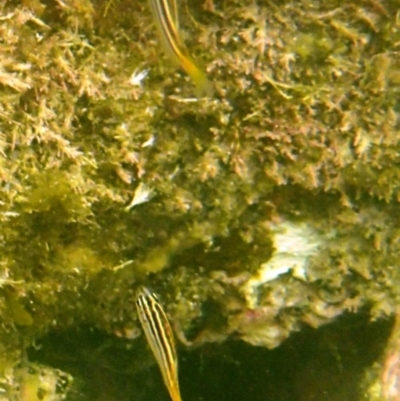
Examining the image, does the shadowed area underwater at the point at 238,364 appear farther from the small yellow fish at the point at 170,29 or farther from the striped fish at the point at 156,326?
the small yellow fish at the point at 170,29

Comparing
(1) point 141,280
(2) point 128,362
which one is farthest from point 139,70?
(2) point 128,362

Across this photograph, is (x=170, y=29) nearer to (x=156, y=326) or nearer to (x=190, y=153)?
(x=190, y=153)

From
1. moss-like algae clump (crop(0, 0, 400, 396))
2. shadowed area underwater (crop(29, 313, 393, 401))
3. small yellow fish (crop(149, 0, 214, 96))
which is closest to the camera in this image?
small yellow fish (crop(149, 0, 214, 96))

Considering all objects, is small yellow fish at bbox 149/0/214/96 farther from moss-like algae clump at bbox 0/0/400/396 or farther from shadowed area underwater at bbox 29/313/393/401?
shadowed area underwater at bbox 29/313/393/401

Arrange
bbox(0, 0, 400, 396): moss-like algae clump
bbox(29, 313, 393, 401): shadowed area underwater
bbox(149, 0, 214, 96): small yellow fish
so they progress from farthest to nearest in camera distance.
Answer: bbox(29, 313, 393, 401): shadowed area underwater, bbox(0, 0, 400, 396): moss-like algae clump, bbox(149, 0, 214, 96): small yellow fish

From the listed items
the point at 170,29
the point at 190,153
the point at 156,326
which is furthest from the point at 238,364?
the point at 170,29

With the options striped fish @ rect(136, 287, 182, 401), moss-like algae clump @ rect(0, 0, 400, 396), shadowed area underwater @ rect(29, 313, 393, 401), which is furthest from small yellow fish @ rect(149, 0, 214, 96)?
shadowed area underwater @ rect(29, 313, 393, 401)

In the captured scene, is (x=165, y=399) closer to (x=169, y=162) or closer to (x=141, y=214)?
(x=141, y=214)

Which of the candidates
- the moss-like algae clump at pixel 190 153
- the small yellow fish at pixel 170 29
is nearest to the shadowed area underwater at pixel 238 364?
the moss-like algae clump at pixel 190 153
